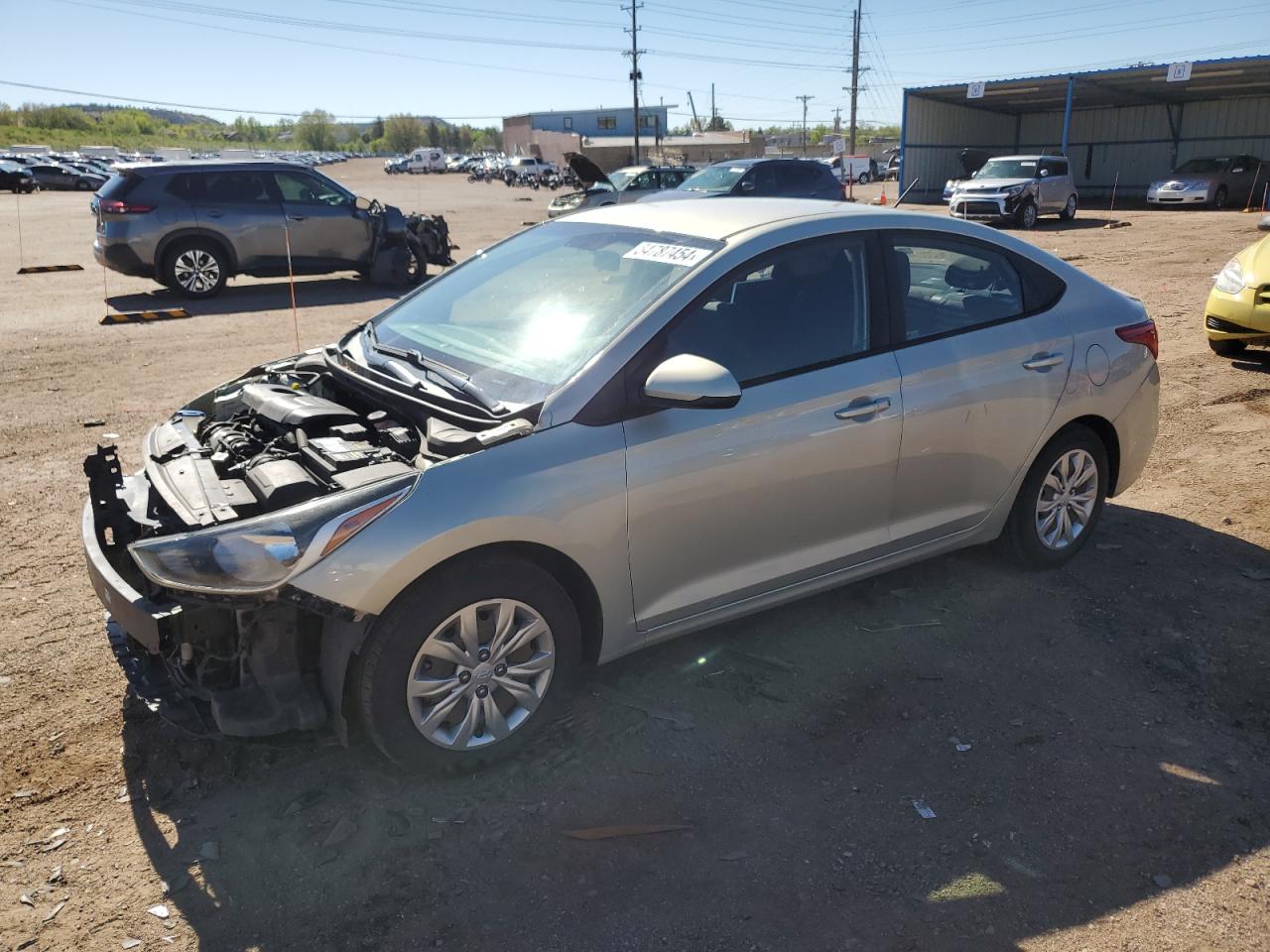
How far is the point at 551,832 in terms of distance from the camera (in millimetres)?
3043

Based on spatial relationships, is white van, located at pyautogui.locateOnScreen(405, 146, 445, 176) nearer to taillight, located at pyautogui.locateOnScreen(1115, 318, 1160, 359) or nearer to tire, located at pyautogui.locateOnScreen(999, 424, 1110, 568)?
taillight, located at pyautogui.locateOnScreen(1115, 318, 1160, 359)

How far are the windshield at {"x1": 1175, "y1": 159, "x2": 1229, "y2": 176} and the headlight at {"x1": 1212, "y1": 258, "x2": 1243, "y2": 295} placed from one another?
1015 inches

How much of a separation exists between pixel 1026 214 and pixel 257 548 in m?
26.0

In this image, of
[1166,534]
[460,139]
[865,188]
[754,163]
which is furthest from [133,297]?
[460,139]

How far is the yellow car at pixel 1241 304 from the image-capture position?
27.7 ft

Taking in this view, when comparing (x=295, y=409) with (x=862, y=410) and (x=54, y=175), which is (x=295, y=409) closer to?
(x=862, y=410)

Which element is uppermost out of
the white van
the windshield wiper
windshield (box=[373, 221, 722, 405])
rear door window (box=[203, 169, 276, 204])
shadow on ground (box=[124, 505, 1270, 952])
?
the white van

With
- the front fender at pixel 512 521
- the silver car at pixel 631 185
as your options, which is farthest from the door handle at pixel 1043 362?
the silver car at pixel 631 185

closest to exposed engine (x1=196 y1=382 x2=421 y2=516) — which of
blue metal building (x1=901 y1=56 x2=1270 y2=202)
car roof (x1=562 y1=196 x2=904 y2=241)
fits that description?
car roof (x1=562 y1=196 x2=904 y2=241)

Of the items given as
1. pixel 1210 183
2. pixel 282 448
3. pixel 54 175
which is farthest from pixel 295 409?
pixel 54 175

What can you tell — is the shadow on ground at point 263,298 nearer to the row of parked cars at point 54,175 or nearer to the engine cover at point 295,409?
the engine cover at point 295,409

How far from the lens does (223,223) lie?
520 inches

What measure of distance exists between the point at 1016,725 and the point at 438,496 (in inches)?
88.9

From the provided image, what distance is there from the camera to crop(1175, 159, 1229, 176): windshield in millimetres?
30750
